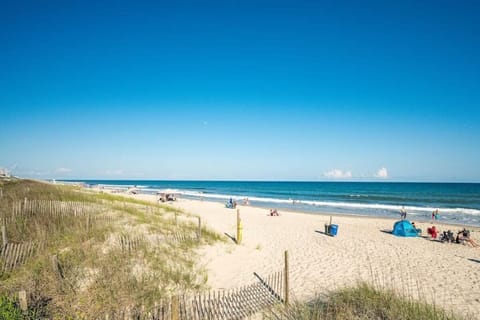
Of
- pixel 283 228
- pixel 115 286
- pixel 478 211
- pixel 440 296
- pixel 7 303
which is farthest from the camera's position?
pixel 478 211

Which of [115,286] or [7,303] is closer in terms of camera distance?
[7,303]

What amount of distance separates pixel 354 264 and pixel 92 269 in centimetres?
987

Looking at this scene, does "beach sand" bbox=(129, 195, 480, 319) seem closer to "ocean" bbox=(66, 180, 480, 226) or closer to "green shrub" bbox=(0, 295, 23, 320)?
"green shrub" bbox=(0, 295, 23, 320)

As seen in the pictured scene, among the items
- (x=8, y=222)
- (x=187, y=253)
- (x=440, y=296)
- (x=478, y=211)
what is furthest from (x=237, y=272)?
(x=478, y=211)

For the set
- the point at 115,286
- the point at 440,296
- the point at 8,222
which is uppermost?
the point at 8,222

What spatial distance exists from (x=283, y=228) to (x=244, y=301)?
45.1 feet

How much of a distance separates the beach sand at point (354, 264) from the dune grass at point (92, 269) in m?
1.32

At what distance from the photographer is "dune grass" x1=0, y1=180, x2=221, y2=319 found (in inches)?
227

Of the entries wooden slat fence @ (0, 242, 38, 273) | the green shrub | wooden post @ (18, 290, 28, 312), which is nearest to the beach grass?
wooden post @ (18, 290, 28, 312)

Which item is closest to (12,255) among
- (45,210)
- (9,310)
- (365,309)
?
(9,310)

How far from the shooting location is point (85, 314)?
17.3ft

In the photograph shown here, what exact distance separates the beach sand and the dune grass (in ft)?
4.32

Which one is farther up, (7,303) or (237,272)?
(7,303)

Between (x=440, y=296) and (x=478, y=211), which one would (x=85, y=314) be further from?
(x=478, y=211)
